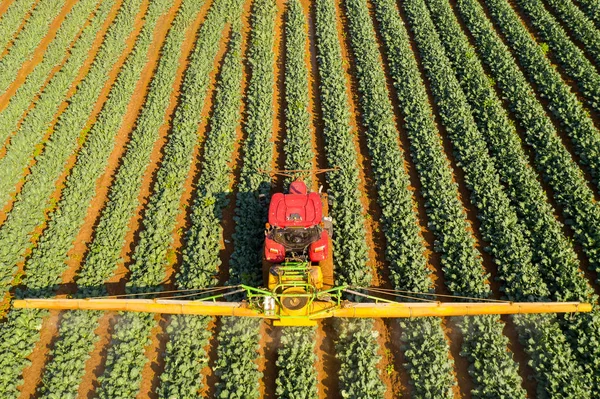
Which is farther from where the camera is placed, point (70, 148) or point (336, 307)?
point (70, 148)

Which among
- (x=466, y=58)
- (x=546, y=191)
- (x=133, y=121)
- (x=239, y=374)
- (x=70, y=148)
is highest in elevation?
(x=466, y=58)

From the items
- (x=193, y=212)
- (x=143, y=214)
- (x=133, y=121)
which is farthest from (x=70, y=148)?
(x=193, y=212)

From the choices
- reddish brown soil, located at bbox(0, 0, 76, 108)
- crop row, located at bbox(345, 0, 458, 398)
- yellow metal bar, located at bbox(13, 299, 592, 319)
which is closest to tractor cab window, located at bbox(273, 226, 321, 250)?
yellow metal bar, located at bbox(13, 299, 592, 319)

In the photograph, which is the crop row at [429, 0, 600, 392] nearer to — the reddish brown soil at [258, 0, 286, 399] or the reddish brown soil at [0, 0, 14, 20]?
the reddish brown soil at [258, 0, 286, 399]

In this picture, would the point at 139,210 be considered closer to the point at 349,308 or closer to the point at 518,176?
the point at 349,308

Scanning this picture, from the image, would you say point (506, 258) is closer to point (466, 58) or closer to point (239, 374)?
point (239, 374)
